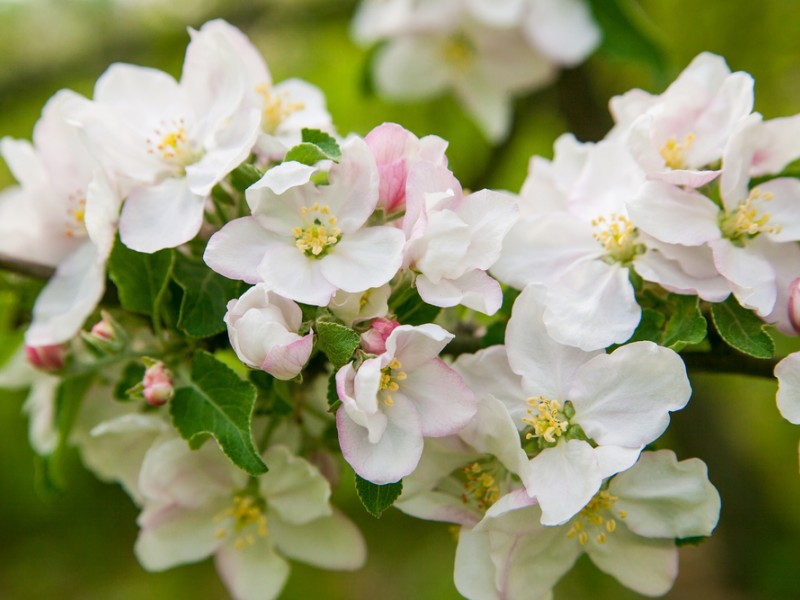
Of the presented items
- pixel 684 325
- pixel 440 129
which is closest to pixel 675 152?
pixel 684 325

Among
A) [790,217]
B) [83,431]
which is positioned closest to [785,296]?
[790,217]

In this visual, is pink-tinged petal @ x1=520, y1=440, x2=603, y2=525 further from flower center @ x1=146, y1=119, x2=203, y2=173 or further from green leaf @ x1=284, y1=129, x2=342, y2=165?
flower center @ x1=146, y1=119, x2=203, y2=173

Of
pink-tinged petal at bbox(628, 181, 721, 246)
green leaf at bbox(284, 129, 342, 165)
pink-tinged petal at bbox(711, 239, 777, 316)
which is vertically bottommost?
pink-tinged petal at bbox(711, 239, 777, 316)

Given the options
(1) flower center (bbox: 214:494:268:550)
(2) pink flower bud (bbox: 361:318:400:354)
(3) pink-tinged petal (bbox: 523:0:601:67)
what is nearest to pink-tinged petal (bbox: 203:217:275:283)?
(2) pink flower bud (bbox: 361:318:400:354)

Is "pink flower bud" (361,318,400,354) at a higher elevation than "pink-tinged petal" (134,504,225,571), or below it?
higher

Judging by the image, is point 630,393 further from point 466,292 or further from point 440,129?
point 440,129

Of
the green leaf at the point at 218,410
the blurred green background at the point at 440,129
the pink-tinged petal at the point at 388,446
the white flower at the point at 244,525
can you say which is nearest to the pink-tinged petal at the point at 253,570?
the white flower at the point at 244,525

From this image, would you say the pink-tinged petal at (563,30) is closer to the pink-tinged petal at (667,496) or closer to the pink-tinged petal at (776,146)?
the pink-tinged petal at (776,146)
